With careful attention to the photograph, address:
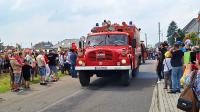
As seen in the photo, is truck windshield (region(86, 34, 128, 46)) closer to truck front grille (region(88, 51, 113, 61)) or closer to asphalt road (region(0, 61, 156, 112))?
truck front grille (region(88, 51, 113, 61))

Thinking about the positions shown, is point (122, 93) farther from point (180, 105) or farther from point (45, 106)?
point (180, 105)

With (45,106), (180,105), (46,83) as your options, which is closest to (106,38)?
(46,83)

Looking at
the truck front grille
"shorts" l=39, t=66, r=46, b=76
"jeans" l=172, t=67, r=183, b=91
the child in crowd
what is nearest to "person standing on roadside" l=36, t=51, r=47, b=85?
"shorts" l=39, t=66, r=46, b=76

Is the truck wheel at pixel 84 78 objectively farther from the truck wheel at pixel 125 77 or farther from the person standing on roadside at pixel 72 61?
the person standing on roadside at pixel 72 61

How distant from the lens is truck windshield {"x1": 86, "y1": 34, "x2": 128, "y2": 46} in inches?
774

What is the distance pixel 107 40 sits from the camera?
19781mm

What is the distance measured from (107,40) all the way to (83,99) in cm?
551

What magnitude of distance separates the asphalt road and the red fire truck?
2.06 ft

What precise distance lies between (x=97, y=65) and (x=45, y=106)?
→ 17.3ft

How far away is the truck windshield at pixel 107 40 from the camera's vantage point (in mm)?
19656

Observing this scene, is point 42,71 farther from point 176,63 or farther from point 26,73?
point 176,63

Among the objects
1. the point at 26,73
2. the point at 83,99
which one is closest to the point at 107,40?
the point at 26,73

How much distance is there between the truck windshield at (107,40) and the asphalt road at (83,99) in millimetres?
1871

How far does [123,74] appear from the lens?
1838 cm
